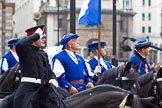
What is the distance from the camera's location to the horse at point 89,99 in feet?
21.3

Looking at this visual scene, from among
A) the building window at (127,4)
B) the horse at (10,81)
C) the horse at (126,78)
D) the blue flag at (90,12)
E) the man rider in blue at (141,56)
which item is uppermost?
the building window at (127,4)

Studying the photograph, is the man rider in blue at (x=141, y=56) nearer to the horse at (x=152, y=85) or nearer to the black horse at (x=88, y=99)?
the horse at (x=152, y=85)

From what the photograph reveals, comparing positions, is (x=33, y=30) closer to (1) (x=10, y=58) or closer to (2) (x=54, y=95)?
(2) (x=54, y=95)

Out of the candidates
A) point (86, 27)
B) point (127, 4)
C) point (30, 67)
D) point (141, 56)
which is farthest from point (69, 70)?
point (127, 4)

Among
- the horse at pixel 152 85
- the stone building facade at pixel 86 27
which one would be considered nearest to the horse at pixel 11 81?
the horse at pixel 152 85

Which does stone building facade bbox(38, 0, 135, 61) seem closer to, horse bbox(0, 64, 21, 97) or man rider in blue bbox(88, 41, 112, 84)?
man rider in blue bbox(88, 41, 112, 84)

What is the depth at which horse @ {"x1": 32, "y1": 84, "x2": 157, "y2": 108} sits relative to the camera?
649 centimetres

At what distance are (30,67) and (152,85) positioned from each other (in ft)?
6.58

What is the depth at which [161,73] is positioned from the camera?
27.0 feet

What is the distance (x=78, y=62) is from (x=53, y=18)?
251ft

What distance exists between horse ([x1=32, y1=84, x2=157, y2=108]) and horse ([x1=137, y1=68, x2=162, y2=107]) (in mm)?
974

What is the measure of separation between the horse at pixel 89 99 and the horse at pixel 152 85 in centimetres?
97

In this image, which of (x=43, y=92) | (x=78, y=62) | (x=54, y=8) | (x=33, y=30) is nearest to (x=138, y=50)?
(x=78, y=62)

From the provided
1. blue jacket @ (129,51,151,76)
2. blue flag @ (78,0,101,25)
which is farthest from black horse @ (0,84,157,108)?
blue flag @ (78,0,101,25)
